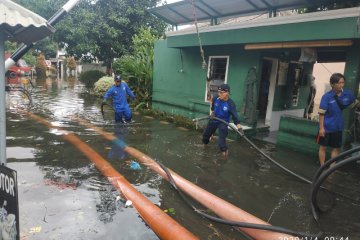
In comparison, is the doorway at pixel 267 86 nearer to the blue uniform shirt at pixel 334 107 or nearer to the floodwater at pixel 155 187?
the floodwater at pixel 155 187

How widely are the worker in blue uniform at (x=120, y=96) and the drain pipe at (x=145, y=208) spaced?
2.83 m

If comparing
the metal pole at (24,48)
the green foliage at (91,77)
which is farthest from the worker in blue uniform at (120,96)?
the green foliage at (91,77)

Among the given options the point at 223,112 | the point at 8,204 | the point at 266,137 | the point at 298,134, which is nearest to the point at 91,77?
the point at 266,137

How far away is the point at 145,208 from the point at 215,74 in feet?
22.6

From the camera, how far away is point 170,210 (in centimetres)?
427

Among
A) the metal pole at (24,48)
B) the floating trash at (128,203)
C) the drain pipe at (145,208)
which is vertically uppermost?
the metal pole at (24,48)

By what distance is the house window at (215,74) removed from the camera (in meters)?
9.92

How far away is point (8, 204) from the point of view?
246 cm

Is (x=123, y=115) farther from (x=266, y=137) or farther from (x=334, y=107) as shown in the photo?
(x=334, y=107)

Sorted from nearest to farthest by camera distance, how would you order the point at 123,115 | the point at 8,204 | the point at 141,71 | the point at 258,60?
the point at 8,204
the point at 258,60
the point at 123,115
the point at 141,71

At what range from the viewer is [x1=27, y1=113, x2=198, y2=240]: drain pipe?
355 centimetres

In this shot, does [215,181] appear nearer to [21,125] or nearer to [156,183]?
[156,183]

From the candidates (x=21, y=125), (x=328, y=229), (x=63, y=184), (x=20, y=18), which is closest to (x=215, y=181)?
(x=328, y=229)

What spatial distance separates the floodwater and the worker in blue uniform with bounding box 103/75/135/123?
0.83 metres
